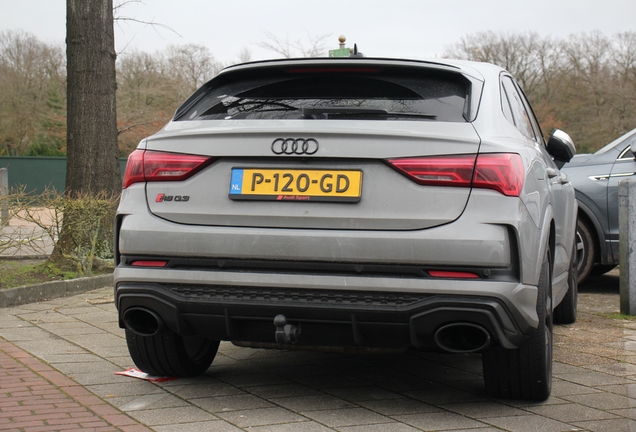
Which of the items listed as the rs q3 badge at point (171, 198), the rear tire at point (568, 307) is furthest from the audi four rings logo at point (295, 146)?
the rear tire at point (568, 307)

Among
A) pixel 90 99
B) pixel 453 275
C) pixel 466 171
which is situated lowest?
pixel 453 275

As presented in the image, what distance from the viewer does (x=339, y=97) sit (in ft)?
12.2

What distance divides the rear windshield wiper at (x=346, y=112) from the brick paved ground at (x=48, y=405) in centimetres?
155

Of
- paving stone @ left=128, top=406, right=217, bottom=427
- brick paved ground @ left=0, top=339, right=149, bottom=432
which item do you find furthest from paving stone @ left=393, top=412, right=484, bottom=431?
brick paved ground @ left=0, top=339, right=149, bottom=432

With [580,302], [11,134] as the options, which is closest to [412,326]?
[580,302]

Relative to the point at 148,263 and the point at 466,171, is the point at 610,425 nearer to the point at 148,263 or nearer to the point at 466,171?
the point at 466,171

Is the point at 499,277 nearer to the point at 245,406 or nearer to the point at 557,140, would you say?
the point at 245,406

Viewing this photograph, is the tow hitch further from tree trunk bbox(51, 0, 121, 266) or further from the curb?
tree trunk bbox(51, 0, 121, 266)

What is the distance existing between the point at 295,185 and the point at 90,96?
21.7ft

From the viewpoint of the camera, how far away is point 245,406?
390 centimetres

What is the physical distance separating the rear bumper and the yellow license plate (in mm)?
337

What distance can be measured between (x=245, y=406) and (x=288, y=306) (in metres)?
0.72

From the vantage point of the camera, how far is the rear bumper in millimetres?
3301

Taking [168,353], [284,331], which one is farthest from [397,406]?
[168,353]
